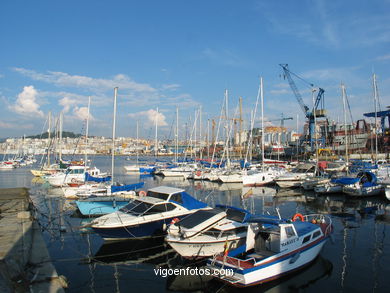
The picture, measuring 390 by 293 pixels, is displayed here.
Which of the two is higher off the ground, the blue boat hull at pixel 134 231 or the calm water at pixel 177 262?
the blue boat hull at pixel 134 231

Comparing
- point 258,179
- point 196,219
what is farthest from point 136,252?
point 258,179

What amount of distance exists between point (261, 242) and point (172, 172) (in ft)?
146

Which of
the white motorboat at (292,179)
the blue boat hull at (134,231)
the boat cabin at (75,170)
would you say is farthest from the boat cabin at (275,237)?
the boat cabin at (75,170)

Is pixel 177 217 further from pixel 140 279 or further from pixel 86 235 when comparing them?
pixel 86 235

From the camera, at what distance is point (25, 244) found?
43.7 ft

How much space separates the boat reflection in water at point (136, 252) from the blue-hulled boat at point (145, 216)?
400 mm

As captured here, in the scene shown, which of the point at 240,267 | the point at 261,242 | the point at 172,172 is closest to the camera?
the point at 240,267

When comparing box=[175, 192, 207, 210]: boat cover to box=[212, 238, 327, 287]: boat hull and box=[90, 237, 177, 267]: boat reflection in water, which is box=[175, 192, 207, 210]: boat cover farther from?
box=[212, 238, 327, 287]: boat hull

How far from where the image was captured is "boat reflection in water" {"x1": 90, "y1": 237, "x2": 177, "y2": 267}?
1430 centimetres

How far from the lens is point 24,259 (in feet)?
37.4

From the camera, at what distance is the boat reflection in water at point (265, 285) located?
1120cm

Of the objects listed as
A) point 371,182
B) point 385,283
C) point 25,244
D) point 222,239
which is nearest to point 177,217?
point 222,239

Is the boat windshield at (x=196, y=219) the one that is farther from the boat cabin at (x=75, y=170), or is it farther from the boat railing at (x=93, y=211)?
the boat cabin at (x=75, y=170)

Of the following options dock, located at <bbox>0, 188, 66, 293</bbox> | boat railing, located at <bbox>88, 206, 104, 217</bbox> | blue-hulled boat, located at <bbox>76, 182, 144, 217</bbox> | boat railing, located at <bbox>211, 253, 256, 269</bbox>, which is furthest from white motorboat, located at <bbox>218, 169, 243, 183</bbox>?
boat railing, located at <bbox>211, 253, 256, 269</bbox>
